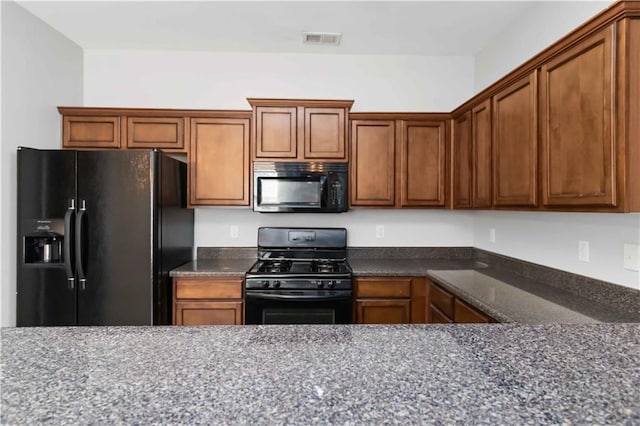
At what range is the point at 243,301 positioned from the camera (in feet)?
8.52

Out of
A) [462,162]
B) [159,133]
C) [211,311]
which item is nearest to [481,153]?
[462,162]

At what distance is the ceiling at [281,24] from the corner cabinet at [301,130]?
1.94 feet

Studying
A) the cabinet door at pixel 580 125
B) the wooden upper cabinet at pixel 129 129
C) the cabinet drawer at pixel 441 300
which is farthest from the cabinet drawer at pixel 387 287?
the wooden upper cabinet at pixel 129 129

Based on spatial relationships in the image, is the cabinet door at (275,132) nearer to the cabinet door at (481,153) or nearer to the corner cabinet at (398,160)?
the corner cabinet at (398,160)

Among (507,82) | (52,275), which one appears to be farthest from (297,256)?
(507,82)

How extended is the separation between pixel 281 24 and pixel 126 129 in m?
1.53

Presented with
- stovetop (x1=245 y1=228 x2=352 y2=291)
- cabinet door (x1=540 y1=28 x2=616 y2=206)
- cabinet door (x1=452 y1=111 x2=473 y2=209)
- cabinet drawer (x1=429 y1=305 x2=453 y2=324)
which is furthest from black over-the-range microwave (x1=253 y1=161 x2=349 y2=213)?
cabinet door (x1=540 y1=28 x2=616 y2=206)

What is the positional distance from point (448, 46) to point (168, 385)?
131 inches

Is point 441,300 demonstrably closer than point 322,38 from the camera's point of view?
Yes

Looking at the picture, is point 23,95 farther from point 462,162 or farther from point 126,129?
point 462,162

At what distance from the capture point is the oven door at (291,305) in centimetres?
251

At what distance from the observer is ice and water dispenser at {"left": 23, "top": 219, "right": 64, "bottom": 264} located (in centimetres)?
→ 232

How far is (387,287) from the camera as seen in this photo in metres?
2.63

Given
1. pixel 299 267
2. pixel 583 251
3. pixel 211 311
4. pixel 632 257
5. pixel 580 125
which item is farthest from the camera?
pixel 299 267
